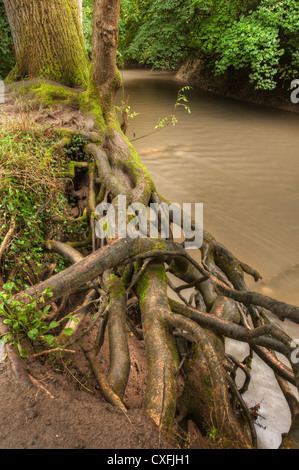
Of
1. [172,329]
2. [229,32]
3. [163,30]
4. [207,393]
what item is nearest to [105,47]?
[172,329]

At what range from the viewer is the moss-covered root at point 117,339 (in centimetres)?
150

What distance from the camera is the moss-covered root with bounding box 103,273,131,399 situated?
1.50 meters

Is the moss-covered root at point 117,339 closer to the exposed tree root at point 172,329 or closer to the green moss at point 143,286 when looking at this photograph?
the exposed tree root at point 172,329

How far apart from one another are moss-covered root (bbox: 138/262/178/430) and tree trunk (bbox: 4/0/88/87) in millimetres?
4086

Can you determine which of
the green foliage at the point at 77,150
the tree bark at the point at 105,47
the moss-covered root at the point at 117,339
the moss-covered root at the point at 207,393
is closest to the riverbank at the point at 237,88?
the tree bark at the point at 105,47

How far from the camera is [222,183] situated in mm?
6355

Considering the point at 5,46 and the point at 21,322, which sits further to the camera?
the point at 5,46

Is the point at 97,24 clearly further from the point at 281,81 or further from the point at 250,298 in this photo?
the point at 281,81

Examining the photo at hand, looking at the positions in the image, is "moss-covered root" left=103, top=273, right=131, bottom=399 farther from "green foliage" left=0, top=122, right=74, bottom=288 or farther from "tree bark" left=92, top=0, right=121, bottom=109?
"tree bark" left=92, top=0, right=121, bottom=109

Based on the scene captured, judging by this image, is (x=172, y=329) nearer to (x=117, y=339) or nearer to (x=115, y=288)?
(x=117, y=339)

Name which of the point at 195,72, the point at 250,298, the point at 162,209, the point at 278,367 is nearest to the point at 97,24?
the point at 162,209

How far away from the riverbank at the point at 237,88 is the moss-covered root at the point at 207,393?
39.4 feet

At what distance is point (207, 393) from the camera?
1593 millimetres

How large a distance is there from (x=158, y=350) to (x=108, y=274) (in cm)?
85
